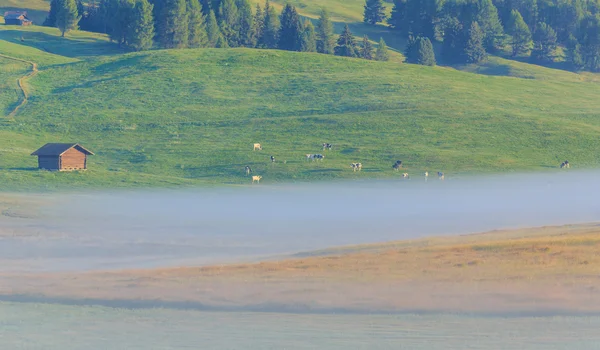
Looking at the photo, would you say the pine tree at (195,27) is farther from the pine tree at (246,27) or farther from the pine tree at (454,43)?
the pine tree at (454,43)

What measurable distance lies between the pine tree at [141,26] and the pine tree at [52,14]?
17.0 metres

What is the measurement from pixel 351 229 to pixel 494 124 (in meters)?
45.2

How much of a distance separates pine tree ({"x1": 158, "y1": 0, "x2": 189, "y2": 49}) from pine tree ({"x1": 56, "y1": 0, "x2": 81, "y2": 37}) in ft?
45.8

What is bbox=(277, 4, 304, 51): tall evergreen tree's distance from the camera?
13275 centimetres

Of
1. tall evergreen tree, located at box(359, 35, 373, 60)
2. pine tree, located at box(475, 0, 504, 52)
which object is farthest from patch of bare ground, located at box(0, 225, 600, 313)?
pine tree, located at box(475, 0, 504, 52)

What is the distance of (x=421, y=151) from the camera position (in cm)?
7756

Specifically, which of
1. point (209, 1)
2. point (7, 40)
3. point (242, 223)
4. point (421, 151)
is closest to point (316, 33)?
point (209, 1)

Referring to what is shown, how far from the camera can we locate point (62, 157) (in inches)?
2675

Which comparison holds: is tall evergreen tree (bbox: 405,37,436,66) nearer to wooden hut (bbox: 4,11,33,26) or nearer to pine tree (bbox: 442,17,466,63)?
pine tree (bbox: 442,17,466,63)

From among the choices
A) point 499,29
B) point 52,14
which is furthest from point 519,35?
point 52,14

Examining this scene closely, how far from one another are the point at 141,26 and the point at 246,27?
657 inches

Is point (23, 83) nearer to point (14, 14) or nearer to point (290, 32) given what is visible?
point (290, 32)

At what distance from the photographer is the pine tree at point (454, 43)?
14888cm

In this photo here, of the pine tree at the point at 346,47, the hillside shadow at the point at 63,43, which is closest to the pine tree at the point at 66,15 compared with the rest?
the hillside shadow at the point at 63,43
